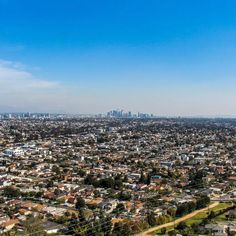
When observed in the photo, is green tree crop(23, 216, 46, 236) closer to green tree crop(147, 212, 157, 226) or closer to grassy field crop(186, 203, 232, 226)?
green tree crop(147, 212, 157, 226)

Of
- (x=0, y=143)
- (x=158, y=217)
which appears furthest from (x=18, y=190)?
(x=0, y=143)

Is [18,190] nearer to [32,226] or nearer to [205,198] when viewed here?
[32,226]

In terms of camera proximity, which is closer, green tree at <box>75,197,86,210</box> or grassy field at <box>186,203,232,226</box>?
grassy field at <box>186,203,232,226</box>

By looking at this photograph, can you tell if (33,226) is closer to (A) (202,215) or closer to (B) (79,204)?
(B) (79,204)

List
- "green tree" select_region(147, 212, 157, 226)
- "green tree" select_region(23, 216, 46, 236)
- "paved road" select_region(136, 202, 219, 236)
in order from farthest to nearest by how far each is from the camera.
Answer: "green tree" select_region(147, 212, 157, 226) → "paved road" select_region(136, 202, 219, 236) → "green tree" select_region(23, 216, 46, 236)

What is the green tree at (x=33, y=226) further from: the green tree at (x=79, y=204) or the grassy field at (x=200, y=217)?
the grassy field at (x=200, y=217)

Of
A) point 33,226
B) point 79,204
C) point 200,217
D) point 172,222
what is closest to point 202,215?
point 200,217

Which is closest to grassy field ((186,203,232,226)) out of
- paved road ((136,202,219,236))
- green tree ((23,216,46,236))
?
paved road ((136,202,219,236))

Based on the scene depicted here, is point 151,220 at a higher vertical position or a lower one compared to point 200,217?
higher

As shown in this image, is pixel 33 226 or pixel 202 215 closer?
pixel 33 226

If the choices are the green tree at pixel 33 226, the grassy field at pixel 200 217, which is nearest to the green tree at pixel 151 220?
the grassy field at pixel 200 217

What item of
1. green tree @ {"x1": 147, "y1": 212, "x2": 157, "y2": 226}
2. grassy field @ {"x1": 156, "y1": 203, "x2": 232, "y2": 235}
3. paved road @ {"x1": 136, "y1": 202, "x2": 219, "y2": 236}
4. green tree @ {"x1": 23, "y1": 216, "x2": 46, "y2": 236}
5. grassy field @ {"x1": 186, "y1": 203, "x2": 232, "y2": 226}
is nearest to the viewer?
green tree @ {"x1": 23, "y1": 216, "x2": 46, "y2": 236}

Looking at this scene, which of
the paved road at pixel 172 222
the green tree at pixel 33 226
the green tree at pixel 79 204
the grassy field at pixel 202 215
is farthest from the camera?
the green tree at pixel 79 204

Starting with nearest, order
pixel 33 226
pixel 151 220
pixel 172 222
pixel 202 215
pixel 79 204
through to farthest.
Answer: pixel 33 226 → pixel 151 220 → pixel 172 222 → pixel 202 215 → pixel 79 204
